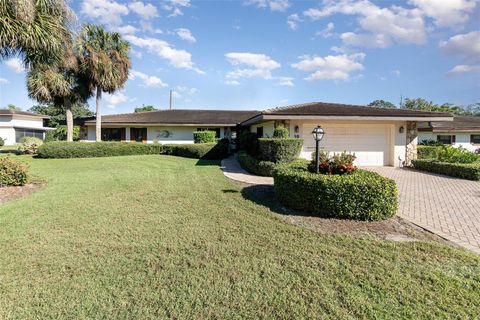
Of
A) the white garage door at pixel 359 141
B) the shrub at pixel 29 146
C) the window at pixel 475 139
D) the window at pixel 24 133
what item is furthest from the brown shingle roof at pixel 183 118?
the window at pixel 24 133

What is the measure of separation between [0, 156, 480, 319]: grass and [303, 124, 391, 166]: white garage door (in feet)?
29.2

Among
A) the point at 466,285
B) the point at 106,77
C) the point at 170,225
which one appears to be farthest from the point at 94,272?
the point at 106,77

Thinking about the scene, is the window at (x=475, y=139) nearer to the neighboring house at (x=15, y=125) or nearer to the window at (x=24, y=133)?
the neighboring house at (x=15, y=125)

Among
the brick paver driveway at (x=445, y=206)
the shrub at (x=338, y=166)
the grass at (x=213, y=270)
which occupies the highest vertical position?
the shrub at (x=338, y=166)

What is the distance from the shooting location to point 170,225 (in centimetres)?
530

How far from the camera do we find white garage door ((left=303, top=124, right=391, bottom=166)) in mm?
13664

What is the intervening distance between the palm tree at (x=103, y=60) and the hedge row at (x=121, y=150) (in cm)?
296

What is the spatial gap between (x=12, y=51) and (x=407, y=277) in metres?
12.1

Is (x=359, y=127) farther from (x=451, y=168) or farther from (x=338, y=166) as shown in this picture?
(x=338, y=166)

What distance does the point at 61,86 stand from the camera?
63.1 feet

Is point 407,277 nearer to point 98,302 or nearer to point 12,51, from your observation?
point 98,302

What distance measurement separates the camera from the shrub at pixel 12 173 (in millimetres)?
8578

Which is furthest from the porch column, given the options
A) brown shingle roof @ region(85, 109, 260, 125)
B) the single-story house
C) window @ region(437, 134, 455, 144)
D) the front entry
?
the front entry

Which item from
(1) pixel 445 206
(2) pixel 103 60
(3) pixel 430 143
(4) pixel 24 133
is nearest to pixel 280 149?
(1) pixel 445 206
